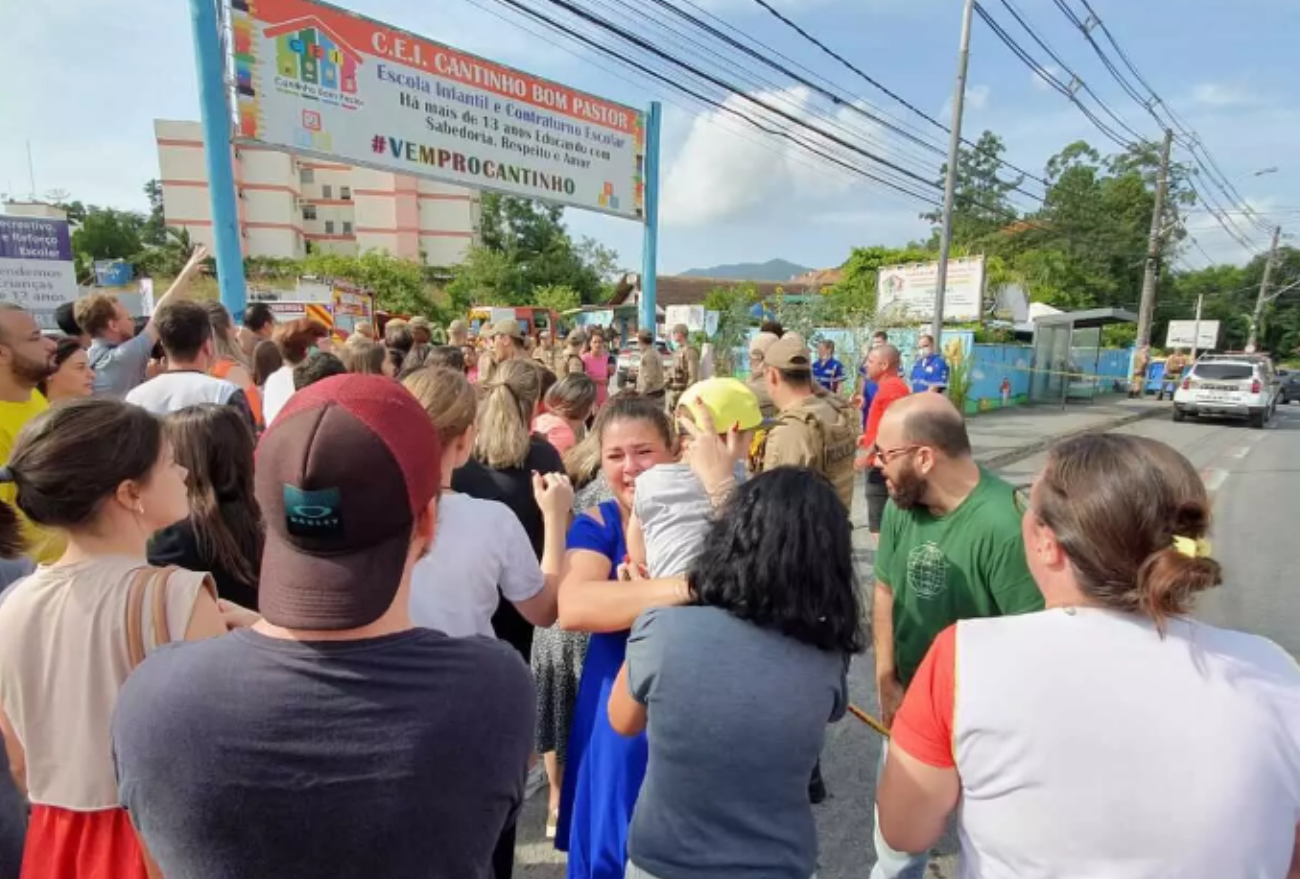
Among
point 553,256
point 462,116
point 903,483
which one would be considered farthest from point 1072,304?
point 903,483

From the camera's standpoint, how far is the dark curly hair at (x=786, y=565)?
1324 millimetres

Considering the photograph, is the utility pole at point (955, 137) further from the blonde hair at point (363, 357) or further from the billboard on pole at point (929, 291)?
the blonde hair at point (363, 357)

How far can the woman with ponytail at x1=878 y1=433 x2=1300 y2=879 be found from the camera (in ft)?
3.29

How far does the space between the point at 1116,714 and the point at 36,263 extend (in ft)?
47.1

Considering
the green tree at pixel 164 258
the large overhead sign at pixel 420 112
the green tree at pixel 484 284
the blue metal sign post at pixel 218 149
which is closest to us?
the blue metal sign post at pixel 218 149

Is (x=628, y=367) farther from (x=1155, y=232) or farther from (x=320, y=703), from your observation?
(x=1155, y=232)

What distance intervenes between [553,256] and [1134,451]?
143 ft

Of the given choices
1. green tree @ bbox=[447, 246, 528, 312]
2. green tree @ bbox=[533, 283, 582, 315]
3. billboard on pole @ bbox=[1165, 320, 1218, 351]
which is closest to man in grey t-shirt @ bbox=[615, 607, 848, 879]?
green tree @ bbox=[533, 283, 582, 315]

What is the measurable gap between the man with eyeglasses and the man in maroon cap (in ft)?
5.49

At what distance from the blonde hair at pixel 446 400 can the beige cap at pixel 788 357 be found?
2043 mm

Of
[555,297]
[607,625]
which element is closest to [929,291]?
[607,625]

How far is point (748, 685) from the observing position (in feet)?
4.25

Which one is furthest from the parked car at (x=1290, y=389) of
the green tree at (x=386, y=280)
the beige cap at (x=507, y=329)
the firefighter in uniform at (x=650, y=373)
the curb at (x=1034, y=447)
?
the green tree at (x=386, y=280)

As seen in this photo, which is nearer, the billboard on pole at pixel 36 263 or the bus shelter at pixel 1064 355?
the billboard on pole at pixel 36 263
